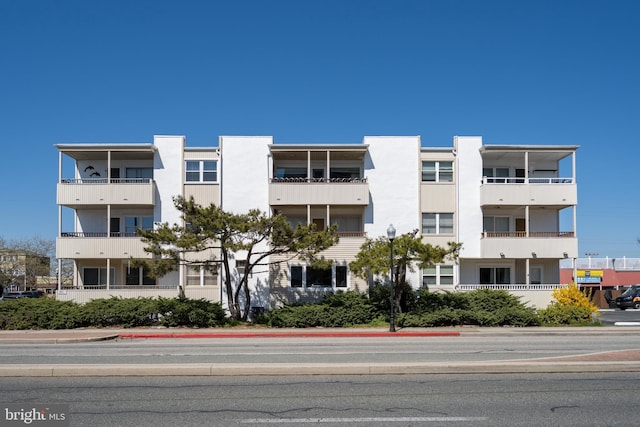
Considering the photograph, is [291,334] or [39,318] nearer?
[291,334]

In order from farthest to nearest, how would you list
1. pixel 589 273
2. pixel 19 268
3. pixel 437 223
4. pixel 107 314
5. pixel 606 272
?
pixel 19 268 → pixel 606 272 → pixel 589 273 → pixel 437 223 → pixel 107 314

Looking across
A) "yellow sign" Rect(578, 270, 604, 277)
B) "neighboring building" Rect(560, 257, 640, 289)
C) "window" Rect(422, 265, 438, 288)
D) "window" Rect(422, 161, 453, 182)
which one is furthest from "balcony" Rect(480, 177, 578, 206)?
"yellow sign" Rect(578, 270, 604, 277)

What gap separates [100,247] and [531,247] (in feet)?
78.8

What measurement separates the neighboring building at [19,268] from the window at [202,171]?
4593 cm

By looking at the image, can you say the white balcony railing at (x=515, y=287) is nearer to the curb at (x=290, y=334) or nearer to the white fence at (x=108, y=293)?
the curb at (x=290, y=334)

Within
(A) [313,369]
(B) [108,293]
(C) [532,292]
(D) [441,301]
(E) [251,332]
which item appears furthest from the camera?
(C) [532,292]

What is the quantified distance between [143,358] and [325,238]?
43.5ft

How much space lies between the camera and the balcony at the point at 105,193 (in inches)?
1289

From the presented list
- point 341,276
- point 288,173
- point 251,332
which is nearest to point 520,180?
point 341,276

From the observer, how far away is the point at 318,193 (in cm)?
3238

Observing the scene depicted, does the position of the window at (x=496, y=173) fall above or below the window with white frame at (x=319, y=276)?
above

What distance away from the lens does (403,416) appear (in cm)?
806

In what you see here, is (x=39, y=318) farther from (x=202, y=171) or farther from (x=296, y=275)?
(x=296, y=275)

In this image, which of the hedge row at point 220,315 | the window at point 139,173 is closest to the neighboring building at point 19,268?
the window at point 139,173
